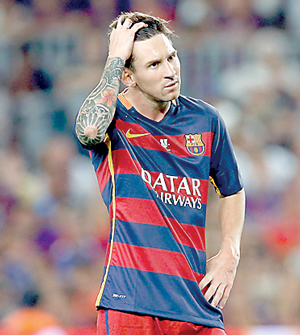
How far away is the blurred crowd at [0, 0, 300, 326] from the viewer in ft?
19.4

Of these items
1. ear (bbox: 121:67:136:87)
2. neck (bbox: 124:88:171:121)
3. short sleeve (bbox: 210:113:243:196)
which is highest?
ear (bbox: 121:67:136:87)

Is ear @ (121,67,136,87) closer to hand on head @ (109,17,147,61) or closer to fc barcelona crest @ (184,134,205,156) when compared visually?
hand on head @ (109,17,147,61)

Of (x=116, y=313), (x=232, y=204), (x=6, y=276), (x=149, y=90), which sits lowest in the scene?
(x=6, y=276)

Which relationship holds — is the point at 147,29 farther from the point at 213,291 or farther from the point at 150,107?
the point at 213,291

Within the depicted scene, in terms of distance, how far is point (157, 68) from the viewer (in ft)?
9.00

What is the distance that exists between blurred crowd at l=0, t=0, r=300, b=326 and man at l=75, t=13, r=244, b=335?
3249 mm

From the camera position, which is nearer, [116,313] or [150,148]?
[116,313]

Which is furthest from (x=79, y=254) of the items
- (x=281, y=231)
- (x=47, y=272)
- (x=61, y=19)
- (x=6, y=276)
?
(x=61, y=19)

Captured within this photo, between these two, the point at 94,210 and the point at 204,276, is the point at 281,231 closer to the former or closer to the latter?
the point at 94,210

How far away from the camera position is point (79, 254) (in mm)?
5980

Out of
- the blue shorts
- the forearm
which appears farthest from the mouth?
the blue shorts

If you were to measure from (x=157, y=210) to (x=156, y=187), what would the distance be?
4.5 inches

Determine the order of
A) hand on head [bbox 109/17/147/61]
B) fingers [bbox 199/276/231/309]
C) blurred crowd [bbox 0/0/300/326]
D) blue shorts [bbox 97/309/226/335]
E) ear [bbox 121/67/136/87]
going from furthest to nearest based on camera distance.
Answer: blurred crowd [bbox 0/0/300/326] → ear [bbox 121/67/136/87] → hand on head [bbox 109/17/147/61] → fingers [bbox 199/276/231/309] → blue shorts [bbox 97/309/226/335]

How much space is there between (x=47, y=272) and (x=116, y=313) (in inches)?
143
